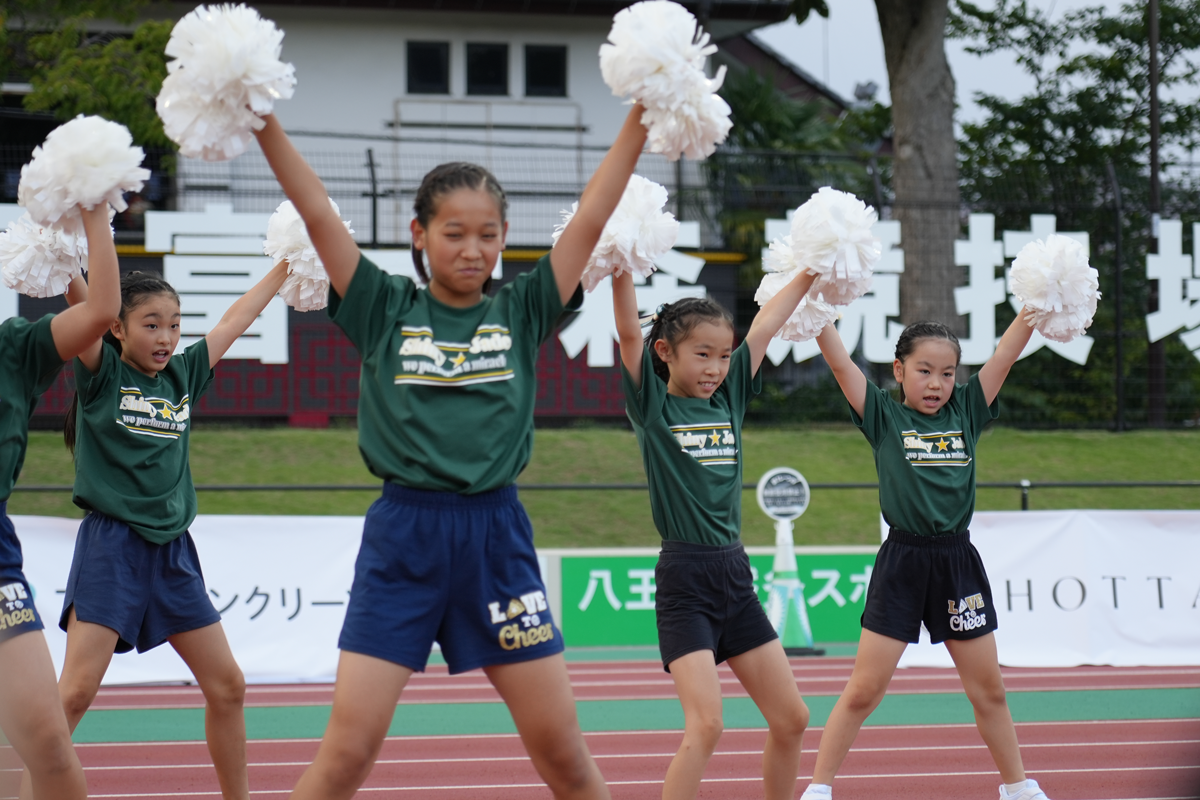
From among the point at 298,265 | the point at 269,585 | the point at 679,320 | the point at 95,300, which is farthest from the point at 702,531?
the point at 269,585

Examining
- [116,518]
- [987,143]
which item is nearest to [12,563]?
[116,518]

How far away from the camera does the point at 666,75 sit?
2.97m

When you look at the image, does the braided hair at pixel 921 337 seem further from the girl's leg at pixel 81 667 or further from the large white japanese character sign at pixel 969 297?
the large white japanese character sign at pixel 969 297

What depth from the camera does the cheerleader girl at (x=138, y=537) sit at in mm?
3869

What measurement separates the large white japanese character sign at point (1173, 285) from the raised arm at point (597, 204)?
12448 mm

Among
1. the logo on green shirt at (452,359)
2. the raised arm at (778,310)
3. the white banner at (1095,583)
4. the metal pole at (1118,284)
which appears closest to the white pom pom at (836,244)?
the raised arm at (778,310)

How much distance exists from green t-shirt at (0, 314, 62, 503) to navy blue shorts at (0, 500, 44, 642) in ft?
0.41

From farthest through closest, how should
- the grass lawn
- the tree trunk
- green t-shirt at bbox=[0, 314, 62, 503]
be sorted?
the tree trunk, the grass lawn, green t-shirt at bbox=[0, 314, 62, 503]

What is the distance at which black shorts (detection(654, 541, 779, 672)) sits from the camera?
382 centimetres

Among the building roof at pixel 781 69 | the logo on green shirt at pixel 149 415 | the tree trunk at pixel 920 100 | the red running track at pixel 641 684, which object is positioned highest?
the building roof at pixel 781 69

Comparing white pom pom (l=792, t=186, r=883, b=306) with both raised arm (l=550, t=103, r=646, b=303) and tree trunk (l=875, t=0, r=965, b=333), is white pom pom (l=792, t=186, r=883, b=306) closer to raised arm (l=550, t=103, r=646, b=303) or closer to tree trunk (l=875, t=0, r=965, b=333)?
raised arm (l=550, t=103, r=646, b=303)

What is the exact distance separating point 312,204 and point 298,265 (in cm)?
114

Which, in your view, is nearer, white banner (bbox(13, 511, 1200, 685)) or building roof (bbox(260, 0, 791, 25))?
white banner (bbox(13, 511, 1200, 685))

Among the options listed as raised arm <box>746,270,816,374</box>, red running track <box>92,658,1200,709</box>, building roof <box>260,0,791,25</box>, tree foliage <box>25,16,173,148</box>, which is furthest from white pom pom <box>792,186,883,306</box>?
building roof <box>260,0,791,25</box>
